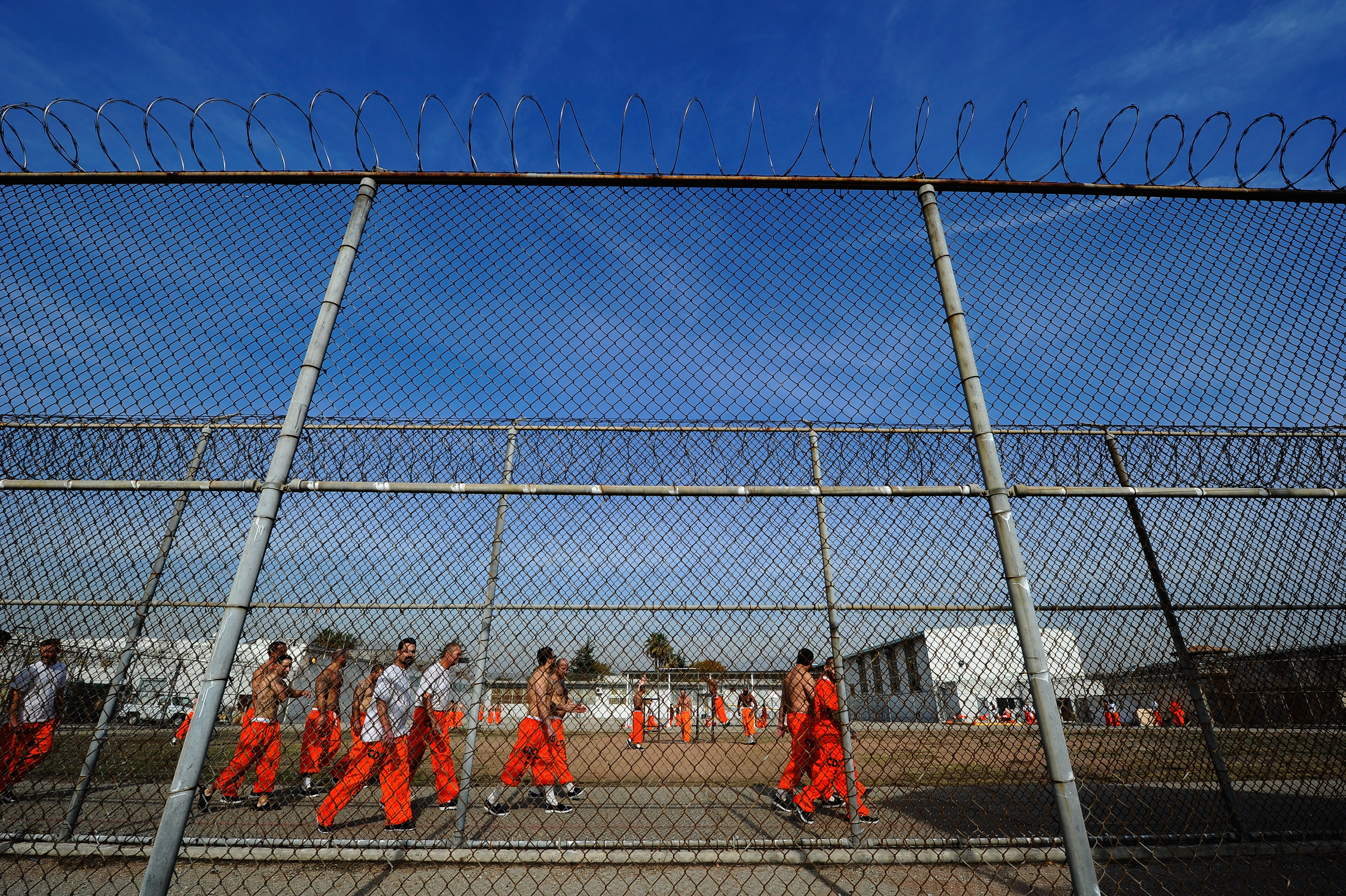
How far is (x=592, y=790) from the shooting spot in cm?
692

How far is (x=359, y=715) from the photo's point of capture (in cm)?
582

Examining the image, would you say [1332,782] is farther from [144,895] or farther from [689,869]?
[144,895]

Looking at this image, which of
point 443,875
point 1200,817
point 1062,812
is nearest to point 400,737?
point 443,875

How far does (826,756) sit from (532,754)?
2904 millimetres

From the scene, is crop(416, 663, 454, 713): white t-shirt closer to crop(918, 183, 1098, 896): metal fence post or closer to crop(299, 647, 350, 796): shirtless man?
crop(299, 647, 350, 796): shirtless man

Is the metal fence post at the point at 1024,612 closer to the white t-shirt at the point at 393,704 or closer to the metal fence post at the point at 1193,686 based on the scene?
the metal fence post at the point at 1193,686

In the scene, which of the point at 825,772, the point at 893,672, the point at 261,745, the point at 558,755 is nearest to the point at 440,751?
the point at 558,755

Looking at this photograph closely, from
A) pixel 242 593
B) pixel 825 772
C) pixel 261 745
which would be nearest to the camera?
pixel 242 593

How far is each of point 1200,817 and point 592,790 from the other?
236 inches

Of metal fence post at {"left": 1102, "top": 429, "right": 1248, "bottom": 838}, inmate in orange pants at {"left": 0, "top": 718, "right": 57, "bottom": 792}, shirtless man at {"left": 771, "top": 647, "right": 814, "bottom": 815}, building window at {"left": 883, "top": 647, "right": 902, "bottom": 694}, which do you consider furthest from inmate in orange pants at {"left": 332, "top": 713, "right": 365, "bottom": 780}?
metal fence post at {"left": 1102, "top": 429, "right": 1248, "bottom": 838}

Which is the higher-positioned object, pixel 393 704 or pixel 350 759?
pixel 393 704

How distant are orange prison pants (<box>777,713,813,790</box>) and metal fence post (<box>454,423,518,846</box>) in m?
3.01

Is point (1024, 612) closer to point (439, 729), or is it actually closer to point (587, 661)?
point (587, 661)

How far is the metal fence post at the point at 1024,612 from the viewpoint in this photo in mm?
2070
